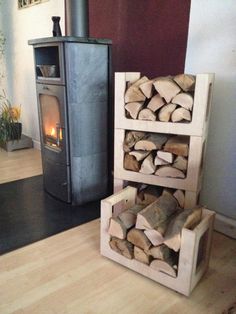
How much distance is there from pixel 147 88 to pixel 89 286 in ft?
3.10

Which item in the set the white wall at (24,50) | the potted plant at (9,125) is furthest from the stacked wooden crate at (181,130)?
the potted plant at (9,125)

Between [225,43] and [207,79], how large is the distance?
1.30 feet

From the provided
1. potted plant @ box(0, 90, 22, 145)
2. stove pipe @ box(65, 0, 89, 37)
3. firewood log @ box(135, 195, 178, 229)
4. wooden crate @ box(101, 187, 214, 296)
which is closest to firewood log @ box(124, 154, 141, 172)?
wooden crate @ box(101, 187, 214, 296)

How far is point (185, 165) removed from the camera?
1.38m

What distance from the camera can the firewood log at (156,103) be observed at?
1.35 metres

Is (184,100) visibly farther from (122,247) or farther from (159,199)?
(122,247)

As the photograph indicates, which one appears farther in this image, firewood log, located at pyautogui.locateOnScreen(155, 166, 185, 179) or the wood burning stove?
the wood burning stove

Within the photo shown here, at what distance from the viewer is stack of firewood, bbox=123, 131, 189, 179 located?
54.7 inches

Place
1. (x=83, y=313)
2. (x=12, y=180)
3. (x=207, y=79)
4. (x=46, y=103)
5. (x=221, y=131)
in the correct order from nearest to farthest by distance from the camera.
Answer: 1. (x=83, y=313)
2. (x=207, y=79)
3. (x=221, y=131)
4. (x=46, y=103)
5. (x=12, y=180)

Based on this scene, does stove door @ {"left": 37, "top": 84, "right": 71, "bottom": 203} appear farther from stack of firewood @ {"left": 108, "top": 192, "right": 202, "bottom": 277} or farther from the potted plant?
the potted plant

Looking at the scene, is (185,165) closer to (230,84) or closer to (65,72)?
(230,84)

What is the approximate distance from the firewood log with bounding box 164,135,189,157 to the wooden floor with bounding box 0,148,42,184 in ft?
4.85

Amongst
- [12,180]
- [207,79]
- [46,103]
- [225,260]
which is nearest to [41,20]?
[46,103]

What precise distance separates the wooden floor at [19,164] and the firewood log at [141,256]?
1483 millimetres
